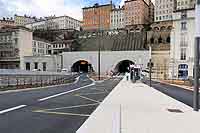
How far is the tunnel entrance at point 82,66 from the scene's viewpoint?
9912 centimetres

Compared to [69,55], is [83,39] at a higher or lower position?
higher

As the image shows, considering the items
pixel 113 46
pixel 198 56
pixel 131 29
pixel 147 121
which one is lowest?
pixel 147 121

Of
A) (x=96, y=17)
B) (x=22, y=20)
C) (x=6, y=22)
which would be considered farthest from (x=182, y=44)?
(x=22, y=20)

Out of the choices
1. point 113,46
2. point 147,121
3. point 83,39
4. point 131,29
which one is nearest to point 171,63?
Result: point 113,46

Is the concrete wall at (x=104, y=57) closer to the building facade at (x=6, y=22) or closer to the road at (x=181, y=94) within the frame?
the road at (x=181, y=94)

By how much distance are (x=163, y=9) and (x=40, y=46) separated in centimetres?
6138

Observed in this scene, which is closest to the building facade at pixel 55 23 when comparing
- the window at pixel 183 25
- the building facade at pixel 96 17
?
the building facade at pixel 96 17

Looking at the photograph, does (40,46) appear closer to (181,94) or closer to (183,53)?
(183,53)

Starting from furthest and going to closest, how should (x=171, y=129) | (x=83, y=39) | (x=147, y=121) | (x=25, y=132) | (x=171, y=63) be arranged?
1. (x=83, y=39)
2. (x=171, y=63)
3. (x=147, y=121)
4. (x=171, y=129)
5. (x=25, y=132)

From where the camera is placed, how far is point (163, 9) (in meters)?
134

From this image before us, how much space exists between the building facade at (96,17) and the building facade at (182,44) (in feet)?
243

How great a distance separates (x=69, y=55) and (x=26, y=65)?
15589mm

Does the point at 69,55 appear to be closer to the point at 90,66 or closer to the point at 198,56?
the point at 90,66

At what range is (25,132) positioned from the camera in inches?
285
